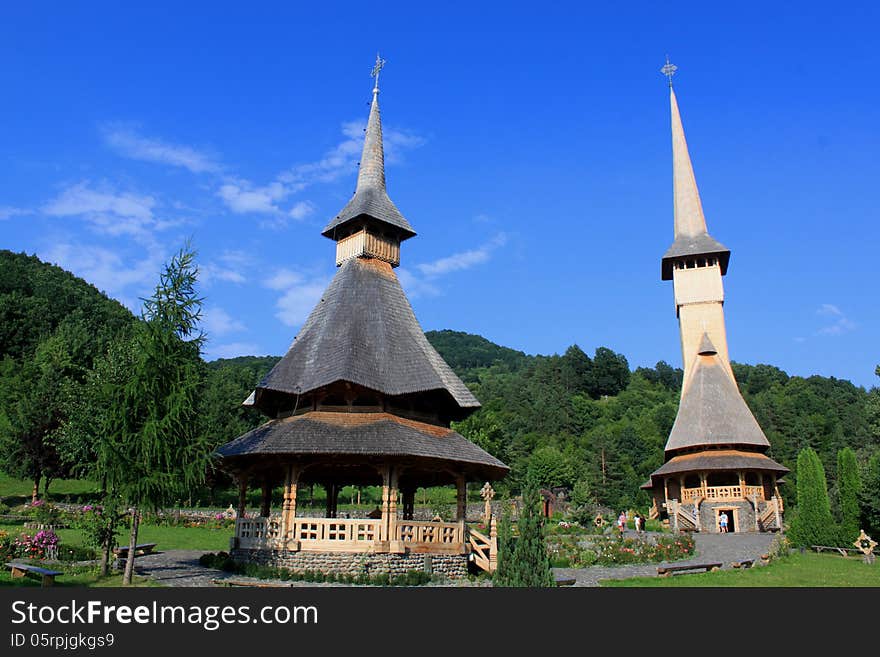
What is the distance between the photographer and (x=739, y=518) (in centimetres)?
2992

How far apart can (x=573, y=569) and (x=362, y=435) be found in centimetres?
724

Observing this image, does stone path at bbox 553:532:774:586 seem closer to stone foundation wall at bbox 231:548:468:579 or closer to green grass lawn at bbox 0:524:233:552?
stone foundation wall at bbox 231:548:468:579

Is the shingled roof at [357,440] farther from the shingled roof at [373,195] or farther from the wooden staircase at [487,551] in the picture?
the shingled roof at [373,195]

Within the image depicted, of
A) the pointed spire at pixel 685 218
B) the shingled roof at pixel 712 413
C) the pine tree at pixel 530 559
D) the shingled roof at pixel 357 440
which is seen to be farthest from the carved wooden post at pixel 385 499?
the pointed spire at pixel 685 218

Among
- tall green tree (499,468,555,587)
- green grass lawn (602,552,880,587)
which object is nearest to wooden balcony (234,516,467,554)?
green grass lawn (602,552,880,587)

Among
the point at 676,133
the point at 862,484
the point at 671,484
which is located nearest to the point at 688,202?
the point at 676,133

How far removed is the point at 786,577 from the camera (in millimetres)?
15836

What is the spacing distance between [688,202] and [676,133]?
5.96 m

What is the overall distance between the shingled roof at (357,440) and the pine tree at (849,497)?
1314cm

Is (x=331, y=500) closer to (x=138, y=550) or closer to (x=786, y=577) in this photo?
(x=138, y=550)

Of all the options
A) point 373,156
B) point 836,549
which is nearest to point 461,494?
point 373,156

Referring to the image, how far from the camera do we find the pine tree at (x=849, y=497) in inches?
890

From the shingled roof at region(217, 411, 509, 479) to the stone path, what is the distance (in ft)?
11.3
